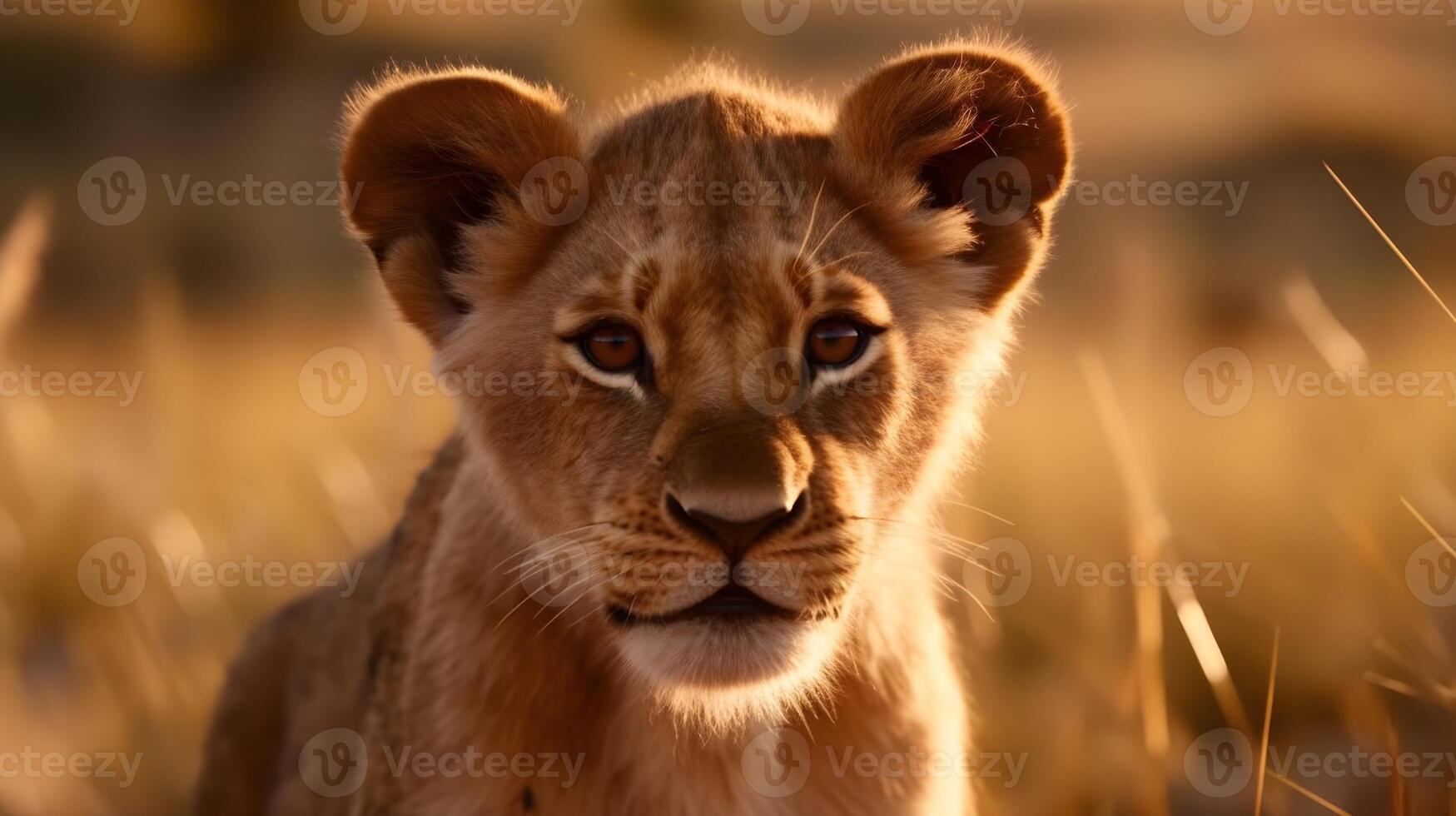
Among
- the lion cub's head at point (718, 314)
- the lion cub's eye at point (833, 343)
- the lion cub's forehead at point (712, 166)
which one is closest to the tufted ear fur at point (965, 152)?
the lion cub's head at point (718, 314)

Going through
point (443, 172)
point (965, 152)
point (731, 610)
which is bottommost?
point (731, 610)

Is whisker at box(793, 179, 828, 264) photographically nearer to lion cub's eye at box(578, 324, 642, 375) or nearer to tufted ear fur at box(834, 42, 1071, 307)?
tufted ear fur at box(834, 42, 1071, 307)

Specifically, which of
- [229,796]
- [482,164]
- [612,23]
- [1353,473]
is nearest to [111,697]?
[229,796]

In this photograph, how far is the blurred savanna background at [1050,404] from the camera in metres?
5.46

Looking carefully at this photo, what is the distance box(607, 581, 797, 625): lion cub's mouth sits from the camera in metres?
3.11

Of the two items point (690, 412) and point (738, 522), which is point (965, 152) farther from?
point (738, 522)

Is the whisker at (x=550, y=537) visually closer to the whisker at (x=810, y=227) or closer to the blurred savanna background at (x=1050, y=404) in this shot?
the whisker at (x=810, y=227)

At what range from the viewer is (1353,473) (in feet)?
23.5

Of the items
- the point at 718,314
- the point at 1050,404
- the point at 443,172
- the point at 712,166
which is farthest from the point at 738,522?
the point at 1050,404

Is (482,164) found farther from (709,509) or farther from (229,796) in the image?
(229,796)

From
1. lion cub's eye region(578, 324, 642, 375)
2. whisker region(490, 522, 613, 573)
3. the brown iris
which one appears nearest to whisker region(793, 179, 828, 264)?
the brown iris

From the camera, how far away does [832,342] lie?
3414 mm

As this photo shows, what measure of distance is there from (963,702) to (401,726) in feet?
5.03

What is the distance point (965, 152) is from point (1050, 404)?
Answer: 584 cm
